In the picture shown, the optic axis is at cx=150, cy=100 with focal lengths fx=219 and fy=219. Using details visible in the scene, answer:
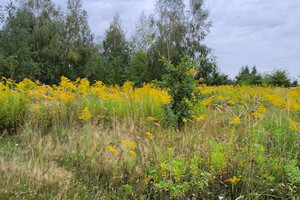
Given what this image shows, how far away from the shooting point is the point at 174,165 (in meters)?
2.08

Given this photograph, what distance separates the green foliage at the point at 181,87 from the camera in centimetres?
377

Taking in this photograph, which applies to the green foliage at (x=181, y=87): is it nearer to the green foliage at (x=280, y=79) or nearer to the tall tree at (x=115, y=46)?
the green foliage at (x=280, y=79)

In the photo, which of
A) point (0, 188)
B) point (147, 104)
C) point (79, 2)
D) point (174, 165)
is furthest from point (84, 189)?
point (79, 2)

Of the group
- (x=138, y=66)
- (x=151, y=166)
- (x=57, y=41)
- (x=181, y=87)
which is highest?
(x=57, y=41)

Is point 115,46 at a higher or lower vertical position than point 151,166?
higher

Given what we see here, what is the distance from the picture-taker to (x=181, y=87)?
3.78m

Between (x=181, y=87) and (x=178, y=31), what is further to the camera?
(x=178, y=31)

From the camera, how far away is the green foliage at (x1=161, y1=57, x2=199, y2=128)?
3.77m

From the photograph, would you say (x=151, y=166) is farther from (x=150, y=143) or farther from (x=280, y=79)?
(x=280, y=79)

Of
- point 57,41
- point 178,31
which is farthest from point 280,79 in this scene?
point 57,41

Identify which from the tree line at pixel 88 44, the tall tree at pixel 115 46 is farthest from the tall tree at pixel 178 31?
the tall tree at pixel 115 46

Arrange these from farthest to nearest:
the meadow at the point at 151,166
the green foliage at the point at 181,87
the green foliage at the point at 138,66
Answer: the green foliage at the point at 138,66
the green foliage at the point at 181,87
the meadow at the point at 151,166

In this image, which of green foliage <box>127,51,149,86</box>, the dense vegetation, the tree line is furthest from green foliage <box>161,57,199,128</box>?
green foliage <box>127,51,149,86</box>

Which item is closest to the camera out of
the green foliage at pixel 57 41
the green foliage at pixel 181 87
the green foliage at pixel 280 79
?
the green foliage at pixel 181 87
